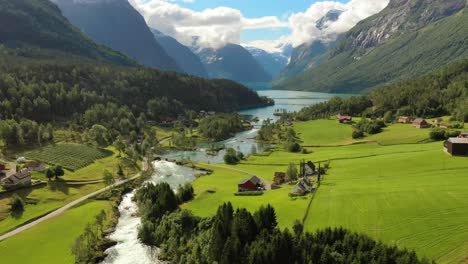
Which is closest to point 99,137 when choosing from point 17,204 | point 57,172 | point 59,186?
point 57,172

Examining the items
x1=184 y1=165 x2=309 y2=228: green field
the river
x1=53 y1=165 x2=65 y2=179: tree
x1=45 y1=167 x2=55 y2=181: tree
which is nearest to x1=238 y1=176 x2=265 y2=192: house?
x1=184 y1=165 x2=309 y2=228: green field

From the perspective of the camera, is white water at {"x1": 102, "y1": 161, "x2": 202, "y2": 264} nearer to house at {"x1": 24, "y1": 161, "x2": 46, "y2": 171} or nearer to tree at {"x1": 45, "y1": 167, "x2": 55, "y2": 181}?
tree at {"x1": 45, "y1": 167, "x2": 55, "y2": 181}

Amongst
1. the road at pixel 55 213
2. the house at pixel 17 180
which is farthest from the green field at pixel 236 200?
the house at pixel 17 180

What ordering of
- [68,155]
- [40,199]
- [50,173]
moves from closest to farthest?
1. [40,199]
2. [50,173]
3. [68,155]

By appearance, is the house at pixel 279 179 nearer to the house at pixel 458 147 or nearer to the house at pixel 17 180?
the house at pixel 458 147

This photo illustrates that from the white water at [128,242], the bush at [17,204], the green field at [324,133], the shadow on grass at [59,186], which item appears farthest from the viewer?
the green field at [324,133]

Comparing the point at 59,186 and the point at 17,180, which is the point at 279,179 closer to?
the point at 59,186
